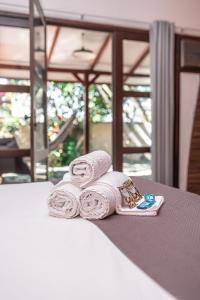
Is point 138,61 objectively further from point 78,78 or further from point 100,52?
point 78,78

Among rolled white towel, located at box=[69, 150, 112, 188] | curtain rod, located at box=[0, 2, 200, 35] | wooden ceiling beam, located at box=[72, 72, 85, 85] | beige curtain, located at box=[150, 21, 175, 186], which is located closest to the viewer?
rolled white towel, located at box=[69, 150, 112, 188]

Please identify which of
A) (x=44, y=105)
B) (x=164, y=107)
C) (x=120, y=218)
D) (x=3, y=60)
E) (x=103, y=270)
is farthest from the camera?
(x=3, y=60)

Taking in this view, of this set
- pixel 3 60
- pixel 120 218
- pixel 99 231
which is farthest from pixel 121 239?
pixel 3 60

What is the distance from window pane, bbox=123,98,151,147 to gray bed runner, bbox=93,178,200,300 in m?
2.23

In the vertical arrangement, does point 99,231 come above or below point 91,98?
below

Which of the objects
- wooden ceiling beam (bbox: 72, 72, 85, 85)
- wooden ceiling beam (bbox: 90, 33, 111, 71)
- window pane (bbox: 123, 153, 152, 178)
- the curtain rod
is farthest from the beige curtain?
wooden ceiling beam (bbox: 72, 72, 85, 85)

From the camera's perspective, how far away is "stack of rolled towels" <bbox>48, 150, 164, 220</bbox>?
107 cm

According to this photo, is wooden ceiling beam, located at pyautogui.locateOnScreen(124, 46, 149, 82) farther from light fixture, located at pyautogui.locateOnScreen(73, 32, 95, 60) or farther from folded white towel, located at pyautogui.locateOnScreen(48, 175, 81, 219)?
folded white towel, located at pyautogui.locateOnScreen(48, 175, 81, 219)

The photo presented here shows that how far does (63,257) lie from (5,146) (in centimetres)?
278

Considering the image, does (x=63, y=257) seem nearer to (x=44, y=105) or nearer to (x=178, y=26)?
(x=44, y=105)

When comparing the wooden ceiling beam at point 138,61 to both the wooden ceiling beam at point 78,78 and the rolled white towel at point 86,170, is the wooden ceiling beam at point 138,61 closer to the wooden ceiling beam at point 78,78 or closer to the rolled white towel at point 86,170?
the wooden ceiling beam at point 78,78

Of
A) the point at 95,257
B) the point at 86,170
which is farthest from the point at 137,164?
the point at 95,257

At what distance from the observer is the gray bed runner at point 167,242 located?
2.03ft

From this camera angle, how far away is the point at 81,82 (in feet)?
17.0
